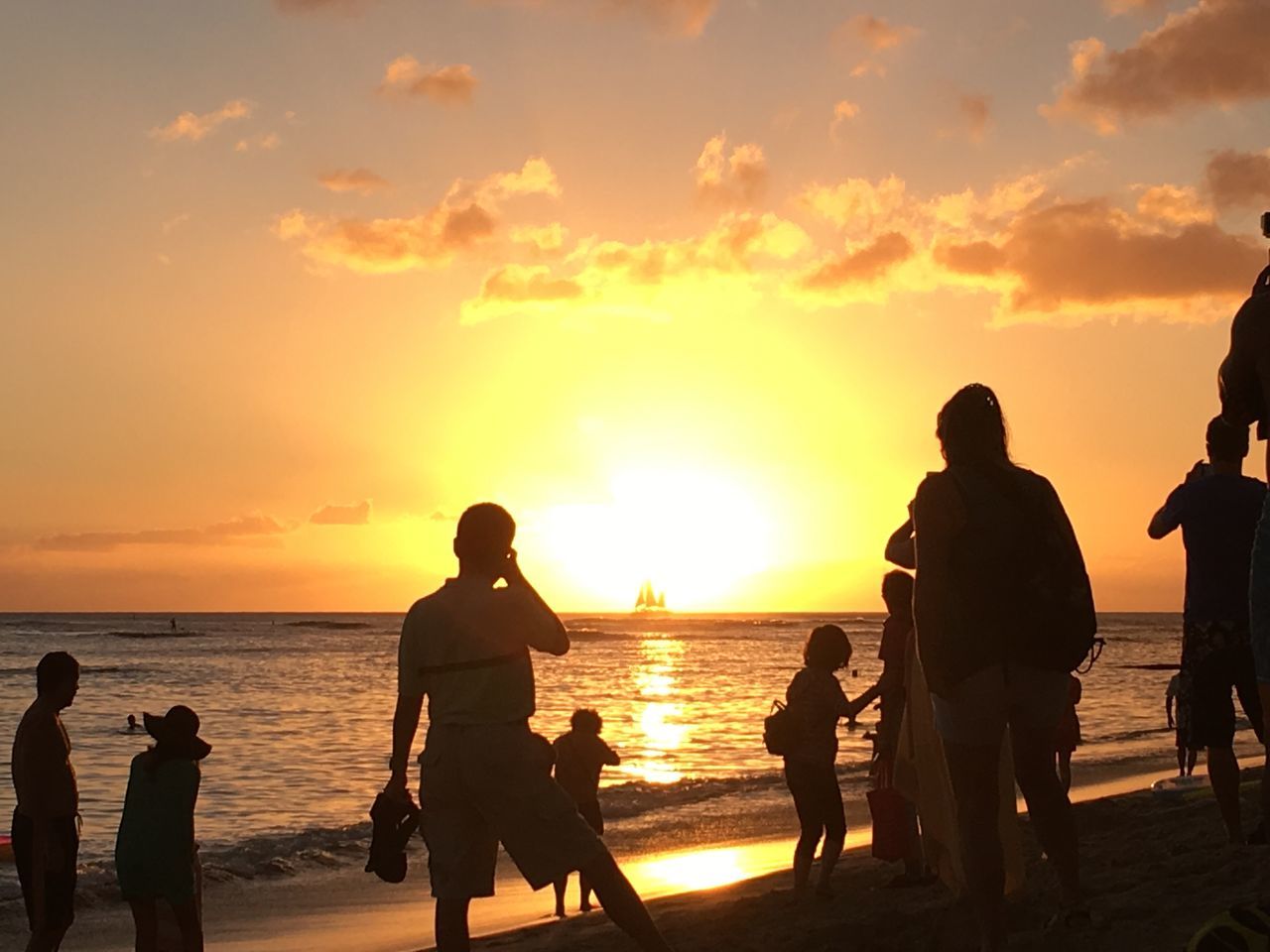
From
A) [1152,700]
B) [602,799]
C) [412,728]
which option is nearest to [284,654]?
[1152,700]

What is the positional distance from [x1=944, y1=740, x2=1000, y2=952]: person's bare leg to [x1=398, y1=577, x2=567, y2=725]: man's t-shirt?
1.46m

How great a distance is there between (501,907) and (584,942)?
125 inches

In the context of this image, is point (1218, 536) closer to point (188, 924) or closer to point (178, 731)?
point (178, 731)

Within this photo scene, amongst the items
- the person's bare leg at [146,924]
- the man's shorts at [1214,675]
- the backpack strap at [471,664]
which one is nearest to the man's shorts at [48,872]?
the person's bare leg at [146,924]

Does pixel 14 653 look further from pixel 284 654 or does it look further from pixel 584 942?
pixel 584 942

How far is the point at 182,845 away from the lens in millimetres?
6348

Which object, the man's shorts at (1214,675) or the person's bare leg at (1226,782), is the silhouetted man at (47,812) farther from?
the person's bare leg at (1226,782)

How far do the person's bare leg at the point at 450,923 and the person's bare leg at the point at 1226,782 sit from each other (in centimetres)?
356

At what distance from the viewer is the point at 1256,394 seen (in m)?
3.90

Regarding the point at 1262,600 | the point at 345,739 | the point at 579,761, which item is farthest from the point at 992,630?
the point at 345,739

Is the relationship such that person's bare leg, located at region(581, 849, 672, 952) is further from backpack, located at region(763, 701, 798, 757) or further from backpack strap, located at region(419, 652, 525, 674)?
backpack, located at region(763, 701, 798, 757)

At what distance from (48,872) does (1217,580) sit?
561cm

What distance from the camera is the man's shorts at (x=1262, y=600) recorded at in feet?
12.8

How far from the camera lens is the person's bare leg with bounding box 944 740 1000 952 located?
4.61 metres
